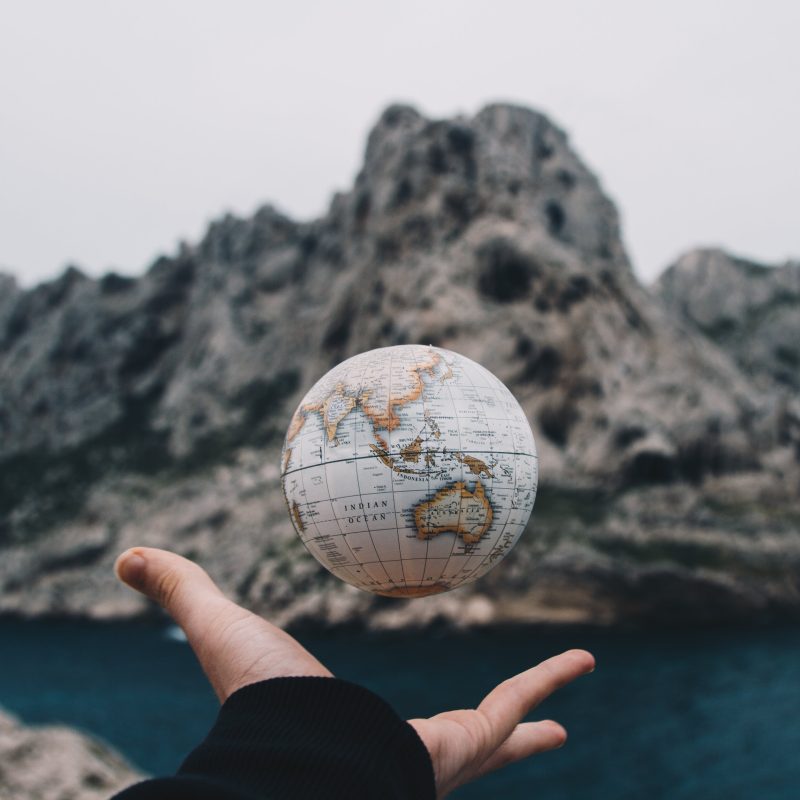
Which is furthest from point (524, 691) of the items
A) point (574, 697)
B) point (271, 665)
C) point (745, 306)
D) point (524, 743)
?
point (745, 306)

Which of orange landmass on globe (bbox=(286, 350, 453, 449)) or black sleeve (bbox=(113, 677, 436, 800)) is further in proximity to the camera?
orange landmass on globe (bbox=(286, 350, 453, 449))

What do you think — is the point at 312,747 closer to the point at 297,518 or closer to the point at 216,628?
the point at 216,628

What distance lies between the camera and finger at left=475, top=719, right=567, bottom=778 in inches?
141

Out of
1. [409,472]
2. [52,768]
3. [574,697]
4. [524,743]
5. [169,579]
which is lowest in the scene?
[574,697]

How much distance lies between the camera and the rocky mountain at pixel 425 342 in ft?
162

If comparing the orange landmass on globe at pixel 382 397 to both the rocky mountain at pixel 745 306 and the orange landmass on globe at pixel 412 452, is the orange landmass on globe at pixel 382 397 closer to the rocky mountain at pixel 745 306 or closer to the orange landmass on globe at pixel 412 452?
the orange landmass on globe at pixel 412 452

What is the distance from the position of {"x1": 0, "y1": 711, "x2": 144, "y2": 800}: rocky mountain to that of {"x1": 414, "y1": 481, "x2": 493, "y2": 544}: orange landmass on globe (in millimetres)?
7087

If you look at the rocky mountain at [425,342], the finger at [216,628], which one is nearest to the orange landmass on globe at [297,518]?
the finger at [216,628]

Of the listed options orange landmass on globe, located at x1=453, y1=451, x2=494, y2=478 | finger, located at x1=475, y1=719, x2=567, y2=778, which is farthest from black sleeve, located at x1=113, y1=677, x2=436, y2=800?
orange landmass on globe, located at x1=453, y1=451, x2=494, y2=478

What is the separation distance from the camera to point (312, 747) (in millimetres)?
2691

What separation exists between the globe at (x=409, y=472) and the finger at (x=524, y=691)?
1504mm

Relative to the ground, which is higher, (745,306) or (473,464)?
(745,306)

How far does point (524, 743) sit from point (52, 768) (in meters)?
9.51

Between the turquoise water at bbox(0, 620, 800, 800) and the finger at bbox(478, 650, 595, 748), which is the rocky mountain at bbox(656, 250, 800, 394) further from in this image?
the finger at bbox(478, 650, 595, 748)
